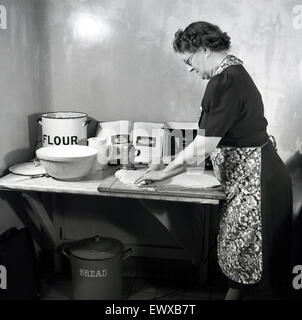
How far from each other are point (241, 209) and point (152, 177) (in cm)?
50

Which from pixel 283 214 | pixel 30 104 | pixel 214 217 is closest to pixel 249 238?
pixel 283 214

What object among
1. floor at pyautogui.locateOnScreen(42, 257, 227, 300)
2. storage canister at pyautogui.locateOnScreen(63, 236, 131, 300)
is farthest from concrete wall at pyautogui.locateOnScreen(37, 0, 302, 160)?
floor at pyautogui.locateOnScreen(42, 257, 227, 300)

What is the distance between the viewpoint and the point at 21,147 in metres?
2.94

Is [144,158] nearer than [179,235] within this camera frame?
No

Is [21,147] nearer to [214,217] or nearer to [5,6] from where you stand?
[5,6]

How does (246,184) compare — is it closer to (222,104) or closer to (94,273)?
(222,104)

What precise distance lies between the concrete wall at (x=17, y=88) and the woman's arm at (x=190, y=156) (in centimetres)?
93

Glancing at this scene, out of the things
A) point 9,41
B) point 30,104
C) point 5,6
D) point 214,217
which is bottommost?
point 214,217

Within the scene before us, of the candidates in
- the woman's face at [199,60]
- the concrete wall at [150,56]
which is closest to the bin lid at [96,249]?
the concrete wall at [150,56]

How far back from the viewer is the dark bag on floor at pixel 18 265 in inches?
100

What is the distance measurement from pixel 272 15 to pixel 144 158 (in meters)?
1.22

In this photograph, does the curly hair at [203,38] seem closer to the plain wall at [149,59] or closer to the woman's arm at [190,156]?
A: the woman's arm at [190,156]
